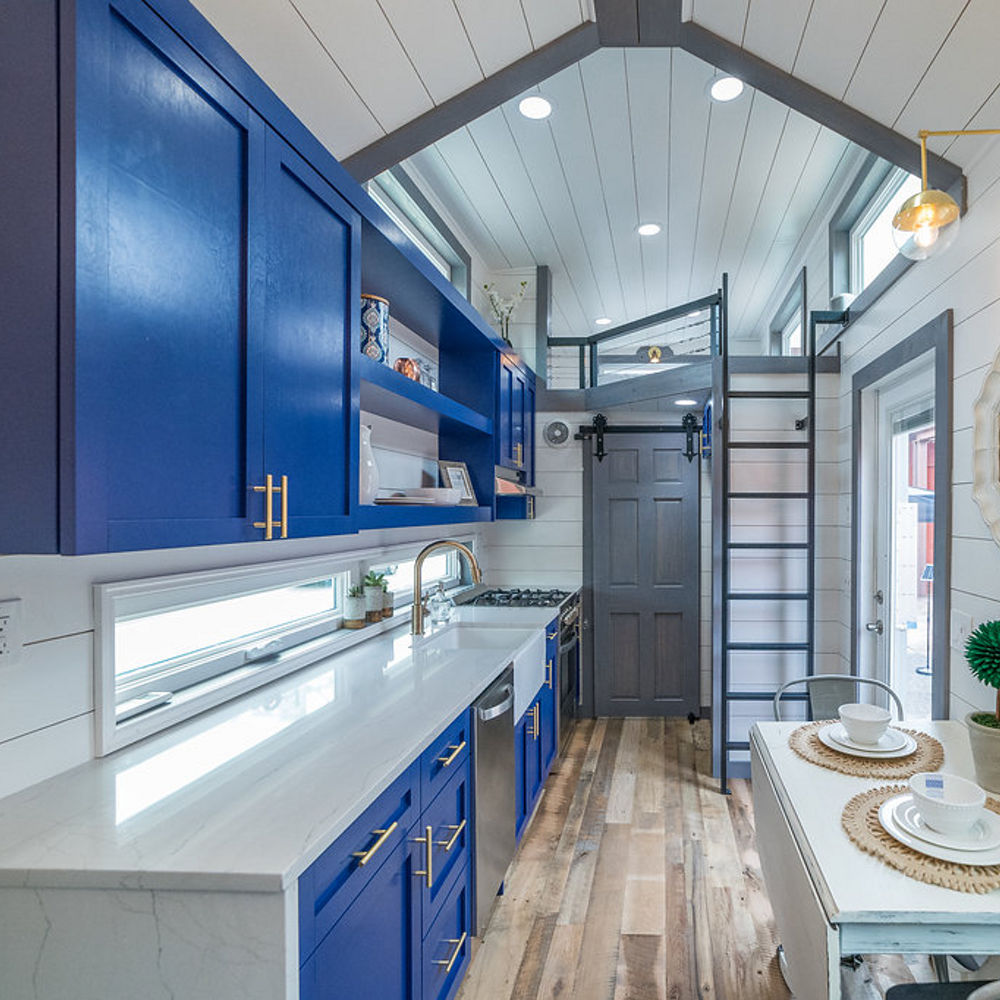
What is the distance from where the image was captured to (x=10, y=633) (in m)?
1.16

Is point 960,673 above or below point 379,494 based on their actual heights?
below

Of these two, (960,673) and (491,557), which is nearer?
(960,673)

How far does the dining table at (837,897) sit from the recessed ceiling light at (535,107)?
263 centimetres

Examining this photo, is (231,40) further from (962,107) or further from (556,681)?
(556,681)

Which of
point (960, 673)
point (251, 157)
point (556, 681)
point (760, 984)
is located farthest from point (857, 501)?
point (251, 157)

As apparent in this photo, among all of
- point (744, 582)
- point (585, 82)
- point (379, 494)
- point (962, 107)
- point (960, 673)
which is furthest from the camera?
point (744, 582)

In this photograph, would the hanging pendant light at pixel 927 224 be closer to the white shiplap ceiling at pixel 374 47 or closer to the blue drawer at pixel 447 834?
the white shiplap ceiling at pixel 374 47

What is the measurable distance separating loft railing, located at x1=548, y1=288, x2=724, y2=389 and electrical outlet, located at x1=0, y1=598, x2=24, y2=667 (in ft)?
10.5

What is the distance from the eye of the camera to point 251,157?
136 cm

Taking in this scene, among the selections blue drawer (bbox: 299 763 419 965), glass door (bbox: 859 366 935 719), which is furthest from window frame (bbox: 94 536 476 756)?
glass door (bbox: 859 366 935 719)

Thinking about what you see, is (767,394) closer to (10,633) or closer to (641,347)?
(641,347)

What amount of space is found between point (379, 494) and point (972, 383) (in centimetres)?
195

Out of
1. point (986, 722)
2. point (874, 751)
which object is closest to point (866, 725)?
point (874, 751)

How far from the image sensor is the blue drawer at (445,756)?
157 cm
